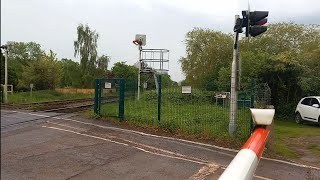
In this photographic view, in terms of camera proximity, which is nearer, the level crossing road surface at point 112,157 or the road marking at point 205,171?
the level crossing road surface at point 112,157

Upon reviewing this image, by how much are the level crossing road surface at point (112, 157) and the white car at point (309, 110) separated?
33.7 feet

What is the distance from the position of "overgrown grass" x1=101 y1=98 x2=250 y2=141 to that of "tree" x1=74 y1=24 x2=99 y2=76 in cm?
4514

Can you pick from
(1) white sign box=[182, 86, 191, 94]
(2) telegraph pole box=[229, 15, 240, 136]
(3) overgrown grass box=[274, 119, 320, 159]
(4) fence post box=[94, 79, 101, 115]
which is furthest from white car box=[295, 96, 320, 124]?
(4) fence post box=[94, 79, 101, 115]

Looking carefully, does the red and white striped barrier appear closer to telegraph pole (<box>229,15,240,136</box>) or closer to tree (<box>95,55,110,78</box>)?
telegraph pole (<box>229,15,240,136</box>)

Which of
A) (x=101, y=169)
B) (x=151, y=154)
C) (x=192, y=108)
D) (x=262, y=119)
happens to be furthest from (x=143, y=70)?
(x=262, y=119)

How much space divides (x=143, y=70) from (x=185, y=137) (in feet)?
40.4

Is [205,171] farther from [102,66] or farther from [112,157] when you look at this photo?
[102,66]

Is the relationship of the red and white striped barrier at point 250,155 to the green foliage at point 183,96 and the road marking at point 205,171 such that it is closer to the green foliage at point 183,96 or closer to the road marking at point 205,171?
the road marking at point 205,171

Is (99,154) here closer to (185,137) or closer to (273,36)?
(185,137)

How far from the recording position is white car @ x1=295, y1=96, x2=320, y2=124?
64.6 feet

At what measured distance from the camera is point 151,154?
10023 mm

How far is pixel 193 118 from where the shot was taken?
43.2ft

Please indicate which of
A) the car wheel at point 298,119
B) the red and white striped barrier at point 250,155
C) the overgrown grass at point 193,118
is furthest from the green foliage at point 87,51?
the red and white striped barrier at point 250,155

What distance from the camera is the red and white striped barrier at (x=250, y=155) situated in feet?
5.61
